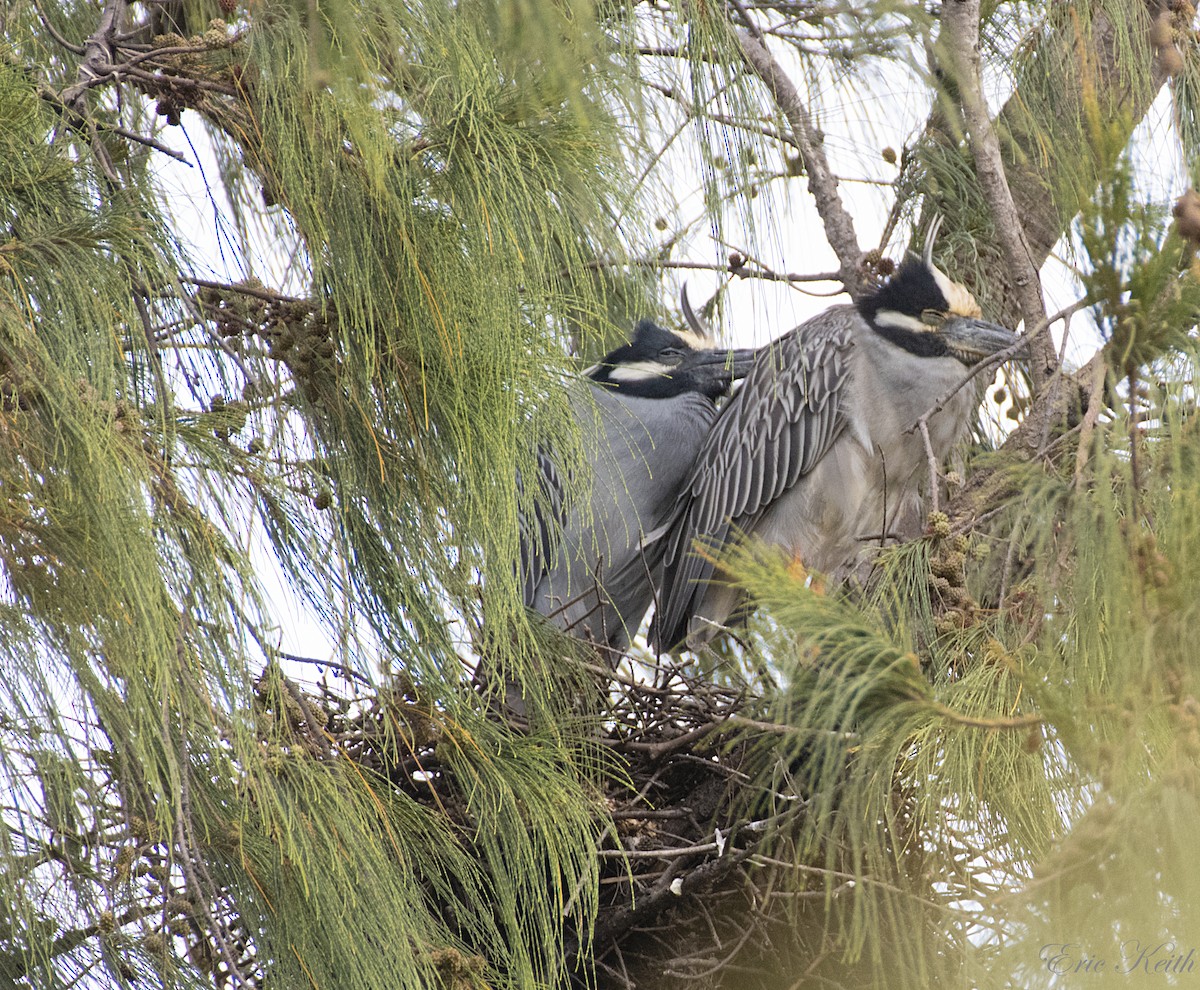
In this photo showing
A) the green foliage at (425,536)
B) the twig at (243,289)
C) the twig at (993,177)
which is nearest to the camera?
the green foliage at (425,536)

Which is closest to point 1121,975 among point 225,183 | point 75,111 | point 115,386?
point 115,386

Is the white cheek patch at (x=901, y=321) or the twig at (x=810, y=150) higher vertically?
the twig at (x=810, y=150)

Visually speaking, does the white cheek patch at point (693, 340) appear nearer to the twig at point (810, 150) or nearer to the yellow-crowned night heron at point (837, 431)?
the yellow-crowned night heron at point (837, 431)

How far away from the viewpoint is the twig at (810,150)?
1.47 meters

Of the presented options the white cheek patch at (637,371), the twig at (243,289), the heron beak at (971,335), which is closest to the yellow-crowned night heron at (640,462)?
the white cheek patch at (637,371)

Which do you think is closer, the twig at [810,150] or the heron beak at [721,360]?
Result: the twig at [810,150]

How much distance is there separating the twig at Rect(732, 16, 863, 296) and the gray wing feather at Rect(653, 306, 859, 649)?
0.64 feet

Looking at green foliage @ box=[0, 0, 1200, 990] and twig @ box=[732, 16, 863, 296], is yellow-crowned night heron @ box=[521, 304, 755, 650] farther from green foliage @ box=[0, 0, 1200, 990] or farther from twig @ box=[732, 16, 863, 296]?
green foliage @ box=[0, 0, 1200, 990]

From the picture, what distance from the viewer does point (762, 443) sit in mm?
2346

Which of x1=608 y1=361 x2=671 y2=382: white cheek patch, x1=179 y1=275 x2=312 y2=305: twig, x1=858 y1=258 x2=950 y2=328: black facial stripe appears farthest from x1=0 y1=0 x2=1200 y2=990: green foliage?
x1=608 y1=361 x2=671 y2=382: white cheek patch

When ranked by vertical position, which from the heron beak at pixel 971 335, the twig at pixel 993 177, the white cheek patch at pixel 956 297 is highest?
the twig at pixel 993 177

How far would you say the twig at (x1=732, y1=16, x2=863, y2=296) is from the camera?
4.82ft

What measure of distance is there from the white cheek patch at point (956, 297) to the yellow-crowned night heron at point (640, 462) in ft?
1.17

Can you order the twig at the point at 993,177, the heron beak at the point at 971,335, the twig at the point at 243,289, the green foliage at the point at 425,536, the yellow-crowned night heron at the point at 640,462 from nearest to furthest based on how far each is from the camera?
the green foliage at the point at 425,536, the twig at the point at 243,289, the twig at the point at 993,177, the heron beak at the point at 971,335, the yellow-crowned night heron at the point at 640,462
